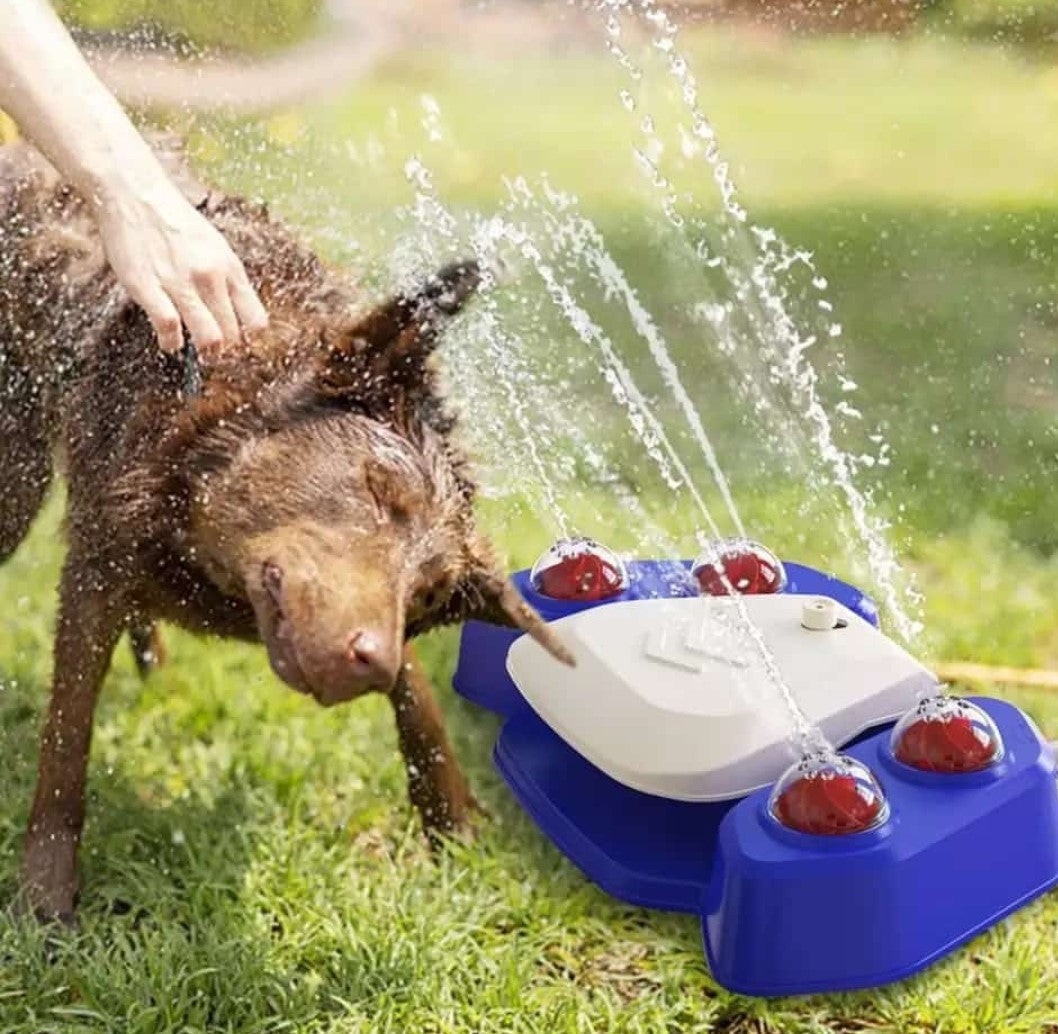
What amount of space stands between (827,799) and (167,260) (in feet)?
4.31

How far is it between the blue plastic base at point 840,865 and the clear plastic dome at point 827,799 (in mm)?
20

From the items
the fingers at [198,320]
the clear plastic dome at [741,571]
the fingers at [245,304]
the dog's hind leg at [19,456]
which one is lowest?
the clear plastic dome at [741,571]

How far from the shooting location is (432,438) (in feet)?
7.46

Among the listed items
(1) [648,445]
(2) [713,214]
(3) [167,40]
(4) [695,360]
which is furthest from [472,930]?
(2) [713,214]

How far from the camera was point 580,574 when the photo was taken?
3.29m

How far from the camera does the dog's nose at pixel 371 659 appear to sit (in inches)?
75.6

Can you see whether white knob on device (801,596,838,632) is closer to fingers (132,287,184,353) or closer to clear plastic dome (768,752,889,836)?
clear plastic dome (768,752,889,836)

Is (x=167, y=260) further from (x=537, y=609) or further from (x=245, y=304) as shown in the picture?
(x=537, y=609)

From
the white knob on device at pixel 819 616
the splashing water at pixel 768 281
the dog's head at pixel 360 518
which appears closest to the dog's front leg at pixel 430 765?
the dog's head at pixel 360 518

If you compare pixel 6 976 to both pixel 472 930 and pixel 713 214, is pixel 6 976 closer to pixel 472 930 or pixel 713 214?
pixel 472 930

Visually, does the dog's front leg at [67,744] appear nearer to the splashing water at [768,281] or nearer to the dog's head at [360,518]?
the dog's head at [360,518]

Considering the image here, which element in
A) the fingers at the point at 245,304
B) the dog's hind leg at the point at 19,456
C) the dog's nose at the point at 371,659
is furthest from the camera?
the dog's hind leg at the point at 19,456

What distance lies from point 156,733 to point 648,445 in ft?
7.01

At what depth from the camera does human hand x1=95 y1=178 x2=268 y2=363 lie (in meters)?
2.21
